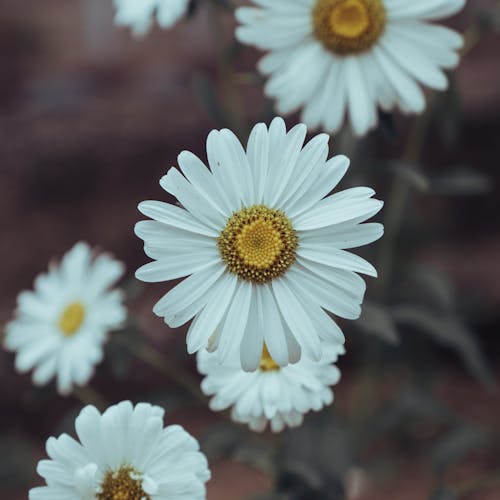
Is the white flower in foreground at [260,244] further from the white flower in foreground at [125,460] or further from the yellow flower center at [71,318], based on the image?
the yellow flower center at [71,318]

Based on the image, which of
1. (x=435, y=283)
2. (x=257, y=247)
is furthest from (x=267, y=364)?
(x=435, y=283)

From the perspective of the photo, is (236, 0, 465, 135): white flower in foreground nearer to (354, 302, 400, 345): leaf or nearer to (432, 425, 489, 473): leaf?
(354, 302, 400, 345): leaf

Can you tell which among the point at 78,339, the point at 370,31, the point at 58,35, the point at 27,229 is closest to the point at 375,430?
the point at 78,339

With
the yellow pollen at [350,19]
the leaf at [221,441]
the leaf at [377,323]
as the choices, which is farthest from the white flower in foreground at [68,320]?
the yellow pollen at [350,19]

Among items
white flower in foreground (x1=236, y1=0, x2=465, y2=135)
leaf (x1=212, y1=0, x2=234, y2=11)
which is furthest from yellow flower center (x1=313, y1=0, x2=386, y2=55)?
leaf (x1=212, y1=0, x2=234, y2=11)

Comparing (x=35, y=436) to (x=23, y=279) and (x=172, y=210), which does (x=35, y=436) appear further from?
(x=172, y=210)

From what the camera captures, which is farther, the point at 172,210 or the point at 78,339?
the point at 78,339

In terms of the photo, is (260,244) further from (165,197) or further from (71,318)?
(165,197)
